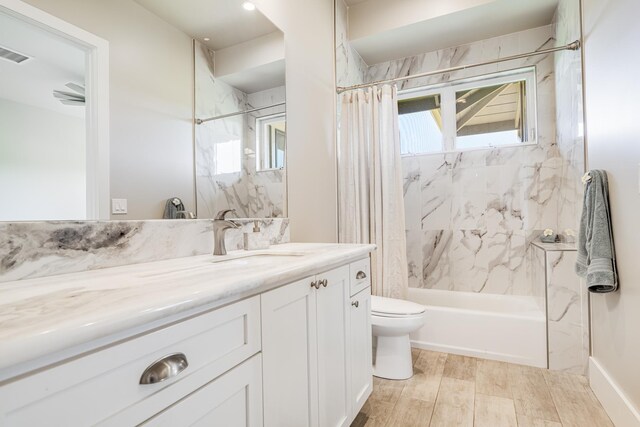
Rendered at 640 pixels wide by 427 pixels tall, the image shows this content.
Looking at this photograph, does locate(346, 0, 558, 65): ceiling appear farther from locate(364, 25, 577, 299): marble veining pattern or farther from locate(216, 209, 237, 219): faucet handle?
locate(216, 209, 237, 219): faucet handle

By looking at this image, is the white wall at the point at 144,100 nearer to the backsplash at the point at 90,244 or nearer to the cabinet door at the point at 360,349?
the backsplash at the point at 90,244

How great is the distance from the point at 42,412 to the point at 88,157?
80 centimetres

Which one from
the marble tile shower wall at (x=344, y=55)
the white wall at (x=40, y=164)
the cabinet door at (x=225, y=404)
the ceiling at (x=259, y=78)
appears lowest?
the cabinet door at (x=225, y=404)

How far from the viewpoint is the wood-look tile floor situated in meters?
1.61

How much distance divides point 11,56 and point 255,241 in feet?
3.53

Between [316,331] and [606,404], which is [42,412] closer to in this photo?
[316,331]

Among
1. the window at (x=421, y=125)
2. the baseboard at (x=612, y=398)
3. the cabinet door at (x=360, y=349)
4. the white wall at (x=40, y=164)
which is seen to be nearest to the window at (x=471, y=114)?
the window at (x=421, y=125)

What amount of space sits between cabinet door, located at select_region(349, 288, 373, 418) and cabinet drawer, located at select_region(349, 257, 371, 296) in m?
0.03

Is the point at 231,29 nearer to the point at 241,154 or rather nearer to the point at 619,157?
the point at 241,154

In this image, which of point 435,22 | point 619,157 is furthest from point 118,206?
point 435,22

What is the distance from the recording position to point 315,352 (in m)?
1.12

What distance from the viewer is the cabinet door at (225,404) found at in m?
0.62

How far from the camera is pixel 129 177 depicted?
3.70 feet

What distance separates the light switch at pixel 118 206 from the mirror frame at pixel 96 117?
0.05ft
